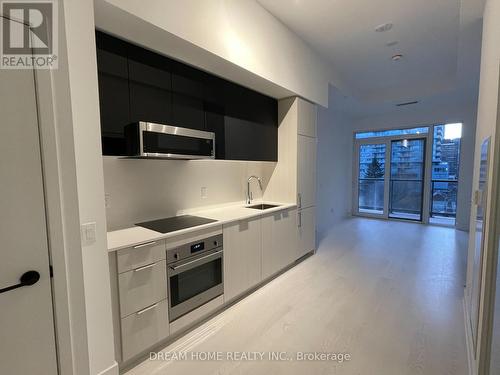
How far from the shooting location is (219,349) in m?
1.90

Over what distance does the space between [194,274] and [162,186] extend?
0.91 meters

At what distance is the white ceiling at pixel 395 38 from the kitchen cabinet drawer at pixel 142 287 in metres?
2.72

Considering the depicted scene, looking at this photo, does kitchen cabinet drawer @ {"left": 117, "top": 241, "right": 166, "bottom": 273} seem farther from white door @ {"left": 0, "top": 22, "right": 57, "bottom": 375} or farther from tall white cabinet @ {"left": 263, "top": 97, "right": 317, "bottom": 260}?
tall white cabinet @ {"left": 263, "top": 97, "right": 317, "bottom": 260}

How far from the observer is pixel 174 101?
2.18 meters

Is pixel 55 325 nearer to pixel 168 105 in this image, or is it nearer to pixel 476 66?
pixel 168 105

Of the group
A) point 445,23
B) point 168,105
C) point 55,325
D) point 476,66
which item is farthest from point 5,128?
point 476,66

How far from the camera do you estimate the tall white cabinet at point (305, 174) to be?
3400 mm

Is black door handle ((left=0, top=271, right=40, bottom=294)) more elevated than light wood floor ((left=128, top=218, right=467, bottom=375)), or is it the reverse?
black door handle ((left=0, top=271, right=40, bottom=294))

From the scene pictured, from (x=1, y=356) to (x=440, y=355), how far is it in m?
2.72

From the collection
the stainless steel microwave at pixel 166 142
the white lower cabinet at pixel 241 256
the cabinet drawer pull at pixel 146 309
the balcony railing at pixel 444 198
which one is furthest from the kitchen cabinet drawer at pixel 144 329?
the balcony railing at pixel 444 198

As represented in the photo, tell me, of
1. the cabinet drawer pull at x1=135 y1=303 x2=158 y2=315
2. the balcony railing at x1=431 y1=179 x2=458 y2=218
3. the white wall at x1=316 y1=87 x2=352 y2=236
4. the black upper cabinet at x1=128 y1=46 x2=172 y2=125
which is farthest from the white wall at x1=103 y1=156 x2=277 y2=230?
the balcony railing at x1=431 y1=179 x2=458 y2=218

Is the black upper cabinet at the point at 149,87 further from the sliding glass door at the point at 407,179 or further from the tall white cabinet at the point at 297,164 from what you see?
the sliding glass door at the point at 407,179

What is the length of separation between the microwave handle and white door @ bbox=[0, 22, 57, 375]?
819 mm

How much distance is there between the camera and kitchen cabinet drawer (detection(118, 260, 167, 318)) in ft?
5.36
